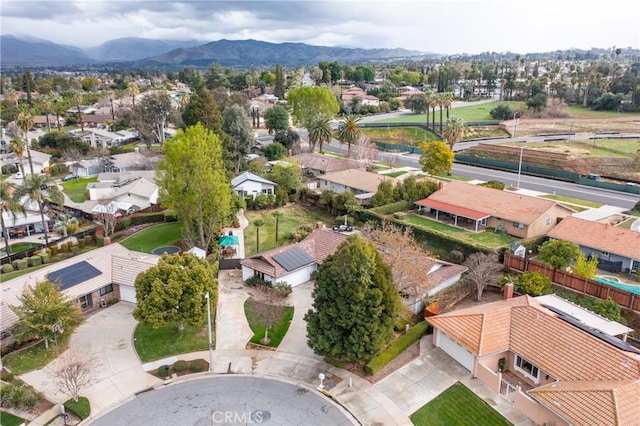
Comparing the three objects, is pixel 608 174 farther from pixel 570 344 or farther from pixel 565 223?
pixel 570 344

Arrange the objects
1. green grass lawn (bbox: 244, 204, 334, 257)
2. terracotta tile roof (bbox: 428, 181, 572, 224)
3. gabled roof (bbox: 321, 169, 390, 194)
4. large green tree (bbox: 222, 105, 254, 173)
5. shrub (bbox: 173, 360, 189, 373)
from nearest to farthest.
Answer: shrub (bbox: 173, 360, 189, 373), terracotta tile roof (bbox: 428, 181, 572, 224), green grass lawn (bbox: 244, 204, 334, 257), gabled roof (bbox: 321, 169, 390, 194), large green tree (bbox: 222, 105, 254, 173)

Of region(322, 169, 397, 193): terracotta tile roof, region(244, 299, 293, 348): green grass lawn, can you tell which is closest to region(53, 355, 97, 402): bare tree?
region(244, 299, 293, 348): green grass lawn

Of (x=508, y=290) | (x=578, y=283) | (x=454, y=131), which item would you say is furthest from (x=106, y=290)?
(x=454, y=131)

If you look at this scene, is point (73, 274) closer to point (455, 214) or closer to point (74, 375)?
point (74, 375)

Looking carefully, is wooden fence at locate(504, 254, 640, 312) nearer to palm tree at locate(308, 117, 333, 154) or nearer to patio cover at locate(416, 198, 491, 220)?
patio cover at locate(416, 198, 491, 220)

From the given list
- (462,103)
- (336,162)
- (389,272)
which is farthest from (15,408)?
(462,103)

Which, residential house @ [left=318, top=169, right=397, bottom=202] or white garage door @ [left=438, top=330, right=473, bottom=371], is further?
residential house @ [left=318, top=169, right=397, bottom=202]
